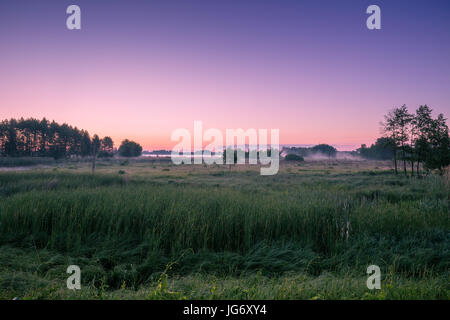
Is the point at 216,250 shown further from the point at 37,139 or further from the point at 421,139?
the point at 37,139

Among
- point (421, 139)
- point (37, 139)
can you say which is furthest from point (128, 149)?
point (421, 139)

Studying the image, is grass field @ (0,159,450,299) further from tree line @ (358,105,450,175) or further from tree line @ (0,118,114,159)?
tree line @ (0,118,114,159)

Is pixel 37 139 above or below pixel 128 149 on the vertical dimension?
above

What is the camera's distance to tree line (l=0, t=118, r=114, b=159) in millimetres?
69188

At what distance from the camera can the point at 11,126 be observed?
7088 cm

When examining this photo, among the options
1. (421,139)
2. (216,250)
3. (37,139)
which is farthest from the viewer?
(37,139)

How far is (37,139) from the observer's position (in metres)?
76.0

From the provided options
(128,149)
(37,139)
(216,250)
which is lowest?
(216,250)

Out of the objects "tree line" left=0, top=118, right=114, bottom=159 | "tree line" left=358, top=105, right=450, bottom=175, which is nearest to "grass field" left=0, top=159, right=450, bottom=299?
"tree line" left=358, top=105, right=450, bottom=175
